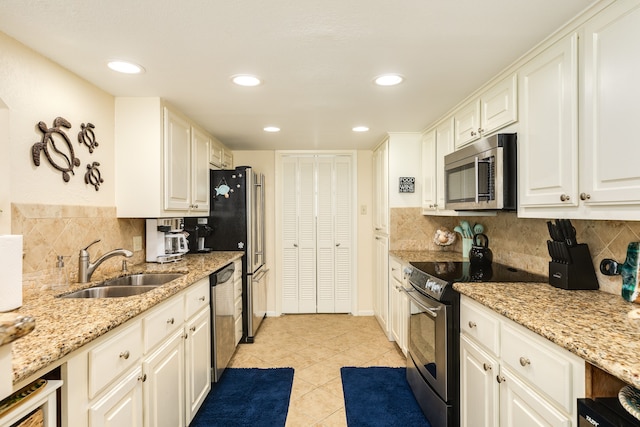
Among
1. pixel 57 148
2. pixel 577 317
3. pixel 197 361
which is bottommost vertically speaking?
pixel 197 361

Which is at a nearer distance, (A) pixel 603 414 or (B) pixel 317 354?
(A) pixel 603 414

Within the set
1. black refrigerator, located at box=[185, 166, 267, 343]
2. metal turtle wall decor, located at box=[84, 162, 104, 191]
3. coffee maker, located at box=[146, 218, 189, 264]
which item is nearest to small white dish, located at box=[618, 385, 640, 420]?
metal turtle wall decor, located at box=[84, 162, 104, 191]

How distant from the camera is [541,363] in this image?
1.23 metres

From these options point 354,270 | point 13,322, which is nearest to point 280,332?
point 354,270

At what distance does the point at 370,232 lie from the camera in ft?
14.4

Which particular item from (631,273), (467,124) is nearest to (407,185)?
(467,124)

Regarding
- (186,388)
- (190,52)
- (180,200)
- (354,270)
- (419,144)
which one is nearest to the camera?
(190,52)

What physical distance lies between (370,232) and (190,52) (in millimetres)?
3184

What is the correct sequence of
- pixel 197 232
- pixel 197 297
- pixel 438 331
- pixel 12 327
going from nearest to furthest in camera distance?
pixel 12 327, pixel 438 331, pixel 197 297, pixel 197 232

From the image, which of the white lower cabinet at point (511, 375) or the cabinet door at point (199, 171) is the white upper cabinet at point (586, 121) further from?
the cabinet door at point (199, 171)

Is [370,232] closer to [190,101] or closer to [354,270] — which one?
[354,270]

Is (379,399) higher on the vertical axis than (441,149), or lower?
lower

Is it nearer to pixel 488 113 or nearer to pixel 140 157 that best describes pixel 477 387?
pixel 488 113

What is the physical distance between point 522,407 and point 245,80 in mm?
2143
